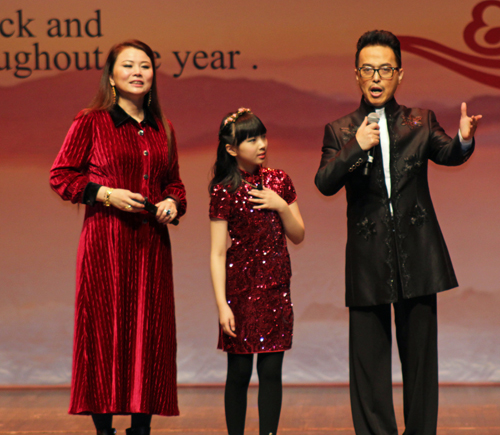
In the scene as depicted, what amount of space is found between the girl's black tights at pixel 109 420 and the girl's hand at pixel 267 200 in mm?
874

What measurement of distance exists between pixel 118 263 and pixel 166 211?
0.84ft

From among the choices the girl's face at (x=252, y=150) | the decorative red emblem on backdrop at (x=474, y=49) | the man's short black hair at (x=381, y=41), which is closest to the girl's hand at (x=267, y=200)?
the girl's face at (x=252, y=150)

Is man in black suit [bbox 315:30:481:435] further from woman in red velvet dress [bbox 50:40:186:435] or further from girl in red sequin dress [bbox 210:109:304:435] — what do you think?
woman in red velvet dress [bbox 50:40:186:435]

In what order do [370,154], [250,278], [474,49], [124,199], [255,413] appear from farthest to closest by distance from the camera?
1. [474,49]
2. [255,413]
3. [250,278]
4. [124,199]
5. [370,154]

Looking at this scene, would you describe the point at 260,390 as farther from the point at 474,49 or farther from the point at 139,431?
the point at 474,49

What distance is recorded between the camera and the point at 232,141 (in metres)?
2.77

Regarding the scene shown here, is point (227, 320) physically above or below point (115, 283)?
below

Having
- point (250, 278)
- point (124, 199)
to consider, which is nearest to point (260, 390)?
point (250, 278)

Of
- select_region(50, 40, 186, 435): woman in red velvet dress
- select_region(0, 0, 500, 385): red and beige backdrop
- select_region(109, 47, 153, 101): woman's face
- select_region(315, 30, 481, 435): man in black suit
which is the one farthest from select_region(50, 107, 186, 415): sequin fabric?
select_region(0, 0, 500, 385): red and beige backdrop

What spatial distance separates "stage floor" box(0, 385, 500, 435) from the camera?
3471 mm

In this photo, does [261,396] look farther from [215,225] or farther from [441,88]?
[441,88]

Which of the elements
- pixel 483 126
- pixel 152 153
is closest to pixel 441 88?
pixel 483 126

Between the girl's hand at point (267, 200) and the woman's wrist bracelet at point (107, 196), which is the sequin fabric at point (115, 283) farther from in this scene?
the girl's hand at point (267, 200)

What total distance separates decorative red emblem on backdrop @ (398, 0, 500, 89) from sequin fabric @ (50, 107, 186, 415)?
221cm
